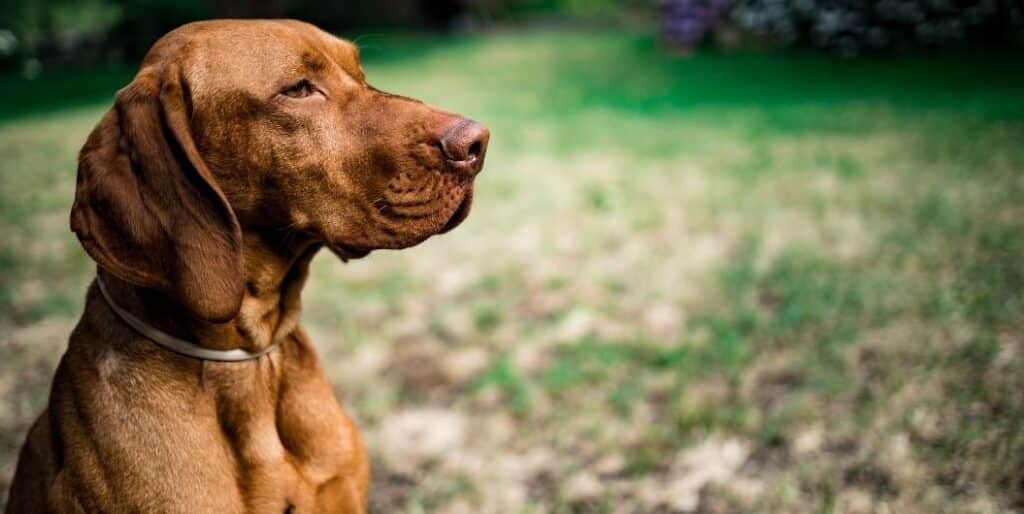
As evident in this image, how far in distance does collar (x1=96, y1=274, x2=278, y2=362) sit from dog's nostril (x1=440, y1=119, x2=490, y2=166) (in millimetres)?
844

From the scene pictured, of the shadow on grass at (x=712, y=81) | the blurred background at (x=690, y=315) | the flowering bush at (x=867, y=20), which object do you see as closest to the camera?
the blurred background at (x=690, y=315)

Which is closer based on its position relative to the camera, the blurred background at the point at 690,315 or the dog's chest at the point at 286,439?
the dog's chest at the point at 286,439

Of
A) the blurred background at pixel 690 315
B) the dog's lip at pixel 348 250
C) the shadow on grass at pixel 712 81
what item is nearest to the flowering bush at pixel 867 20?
the shadow on grass at pixel 712 81

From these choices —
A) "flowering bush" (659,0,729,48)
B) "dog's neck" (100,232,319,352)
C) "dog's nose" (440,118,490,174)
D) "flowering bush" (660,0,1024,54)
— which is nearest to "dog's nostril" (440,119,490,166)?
"dog's nose" (440,118,490,174)

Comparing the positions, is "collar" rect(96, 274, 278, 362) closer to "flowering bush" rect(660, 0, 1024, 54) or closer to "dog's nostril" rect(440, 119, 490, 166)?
"dog's nostril" rect(440, 119, 490, 166)

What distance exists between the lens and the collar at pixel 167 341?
216 centimetres

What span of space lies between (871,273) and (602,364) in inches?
75.1

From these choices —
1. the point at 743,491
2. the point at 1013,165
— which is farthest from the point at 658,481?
the point at 1013,165

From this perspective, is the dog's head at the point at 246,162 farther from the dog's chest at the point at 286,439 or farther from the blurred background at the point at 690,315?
the blurred background at the point at 690,315

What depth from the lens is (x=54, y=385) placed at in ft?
7.45

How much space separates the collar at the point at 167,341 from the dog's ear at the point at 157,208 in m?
0.16

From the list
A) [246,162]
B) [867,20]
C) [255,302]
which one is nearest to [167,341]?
[255,302]

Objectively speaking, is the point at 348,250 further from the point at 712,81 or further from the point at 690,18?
the point at 690,18

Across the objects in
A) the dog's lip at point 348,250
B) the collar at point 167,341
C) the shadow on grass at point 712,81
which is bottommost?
the shadow on grass at point 712,81
